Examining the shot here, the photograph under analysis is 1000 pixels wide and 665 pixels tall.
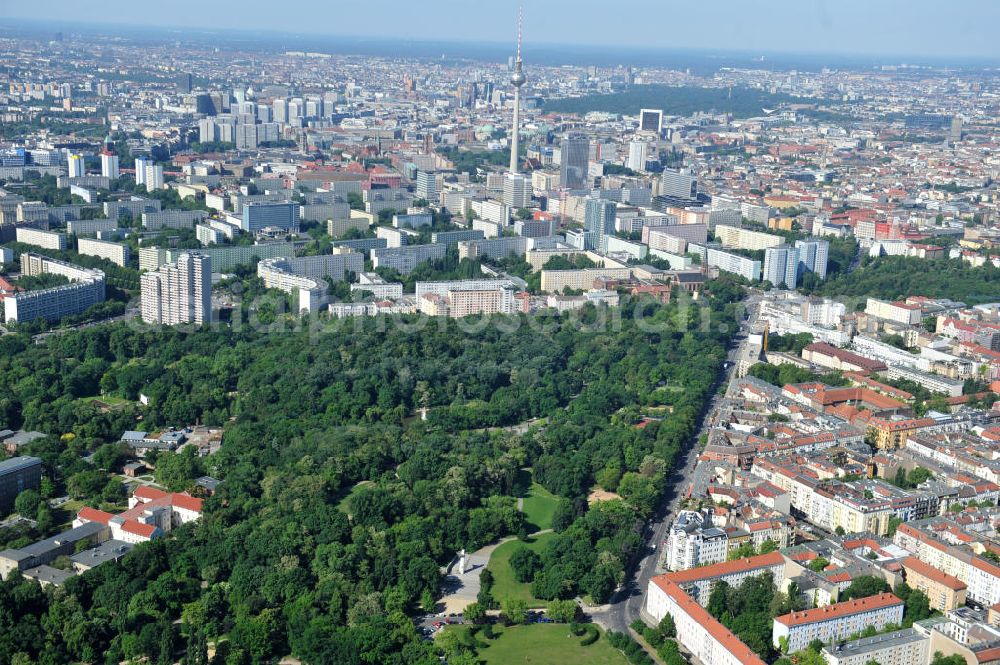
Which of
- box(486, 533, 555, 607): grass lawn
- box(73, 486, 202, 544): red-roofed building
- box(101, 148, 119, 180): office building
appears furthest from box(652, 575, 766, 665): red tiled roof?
box(101, 148, 119, 180): office building

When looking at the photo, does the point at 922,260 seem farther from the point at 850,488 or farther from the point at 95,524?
the point at 95,524

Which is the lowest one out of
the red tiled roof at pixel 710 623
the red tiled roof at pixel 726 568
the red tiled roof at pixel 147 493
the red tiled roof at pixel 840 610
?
the red tiled roof at pixel 147 493

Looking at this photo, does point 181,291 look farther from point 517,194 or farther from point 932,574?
point 517,194

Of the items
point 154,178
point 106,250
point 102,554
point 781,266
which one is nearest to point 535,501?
point 102,554

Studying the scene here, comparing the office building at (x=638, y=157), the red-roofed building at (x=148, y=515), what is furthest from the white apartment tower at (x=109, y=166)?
the red-roofed building at (x=148, y=515)

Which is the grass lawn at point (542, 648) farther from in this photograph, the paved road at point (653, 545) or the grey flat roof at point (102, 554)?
the grey flat roof at point (102, 554)
